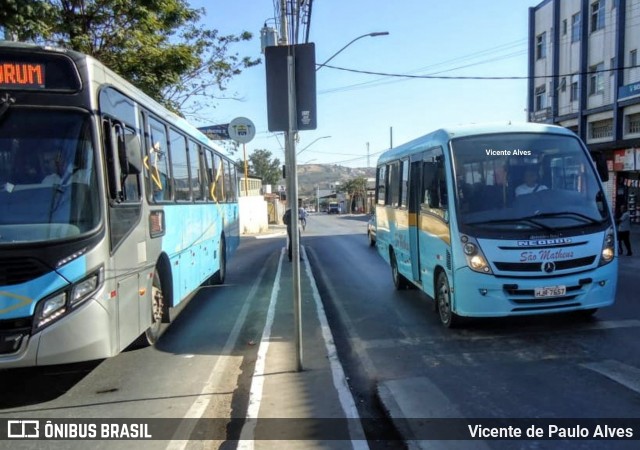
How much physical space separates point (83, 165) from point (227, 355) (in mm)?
2916

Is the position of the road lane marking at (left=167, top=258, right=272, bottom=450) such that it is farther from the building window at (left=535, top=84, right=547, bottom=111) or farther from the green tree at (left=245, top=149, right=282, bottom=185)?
the green tree at (left=245, top=149, right=282, bottom=185)

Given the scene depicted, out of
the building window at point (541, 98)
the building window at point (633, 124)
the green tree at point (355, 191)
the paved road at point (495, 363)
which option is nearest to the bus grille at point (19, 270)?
the paved road at point (495, 363)

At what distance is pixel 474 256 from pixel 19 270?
4.76m

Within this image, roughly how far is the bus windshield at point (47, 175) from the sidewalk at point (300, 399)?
2.17 m

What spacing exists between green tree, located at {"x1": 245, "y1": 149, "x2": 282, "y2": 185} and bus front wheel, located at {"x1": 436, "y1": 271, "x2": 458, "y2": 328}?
342ft

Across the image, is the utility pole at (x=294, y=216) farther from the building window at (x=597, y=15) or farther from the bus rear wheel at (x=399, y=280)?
the building window at (x=597, y=15)

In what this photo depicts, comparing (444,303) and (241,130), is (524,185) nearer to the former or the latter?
(444,303)

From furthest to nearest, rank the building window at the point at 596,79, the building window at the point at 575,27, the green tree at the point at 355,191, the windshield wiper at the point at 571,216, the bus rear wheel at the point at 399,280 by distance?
the green tree at the point at 355,191 → the building window at the point at 575,27 → the building window at the point at 596,79 → the bus rear wheel at the point at 399,280 → the windshield wiper at the point at 571,216

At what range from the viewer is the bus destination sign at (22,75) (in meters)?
4.70

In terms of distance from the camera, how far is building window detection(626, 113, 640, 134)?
2541 cm

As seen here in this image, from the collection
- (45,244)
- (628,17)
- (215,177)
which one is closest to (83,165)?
(45,244)

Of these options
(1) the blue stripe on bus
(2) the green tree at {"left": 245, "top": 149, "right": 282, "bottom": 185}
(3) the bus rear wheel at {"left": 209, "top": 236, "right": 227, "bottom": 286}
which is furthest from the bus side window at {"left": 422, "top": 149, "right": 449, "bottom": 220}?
(2) the green tree at {"left": 245, "top": 149, "right": 282, "bottom": 185}

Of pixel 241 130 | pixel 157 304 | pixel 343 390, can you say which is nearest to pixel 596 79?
pixel 241 130

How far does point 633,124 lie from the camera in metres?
25.8
